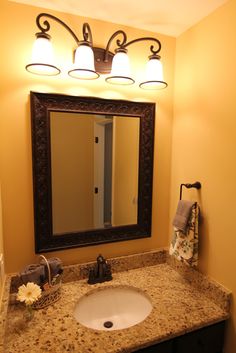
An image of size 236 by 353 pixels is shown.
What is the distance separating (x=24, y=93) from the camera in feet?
4.23

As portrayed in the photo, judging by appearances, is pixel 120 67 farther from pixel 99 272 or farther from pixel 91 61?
pixel 99 272

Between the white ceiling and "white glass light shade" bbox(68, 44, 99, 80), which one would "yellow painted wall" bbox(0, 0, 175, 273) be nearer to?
the white ceiling

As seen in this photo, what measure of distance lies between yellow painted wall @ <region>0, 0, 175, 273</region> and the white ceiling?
0.04 meters

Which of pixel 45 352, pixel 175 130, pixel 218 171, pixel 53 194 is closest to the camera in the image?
pixel 45 352

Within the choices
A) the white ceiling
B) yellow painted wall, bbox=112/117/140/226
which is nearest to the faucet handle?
yellow painted wall, bbox=112/117/140/226

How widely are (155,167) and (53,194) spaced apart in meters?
0.68

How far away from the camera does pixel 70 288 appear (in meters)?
1.40

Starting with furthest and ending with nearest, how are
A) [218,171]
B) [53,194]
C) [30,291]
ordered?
[53,194] → [218,171] → [30,291]

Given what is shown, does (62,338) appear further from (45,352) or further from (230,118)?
(230,118)

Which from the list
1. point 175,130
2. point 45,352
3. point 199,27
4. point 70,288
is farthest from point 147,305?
point 199,27

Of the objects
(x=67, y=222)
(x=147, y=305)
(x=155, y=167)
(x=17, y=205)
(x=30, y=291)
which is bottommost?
(x=147, y=305)

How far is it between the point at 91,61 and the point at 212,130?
72 cm

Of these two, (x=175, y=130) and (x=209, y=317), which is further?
(x=175, y=130)

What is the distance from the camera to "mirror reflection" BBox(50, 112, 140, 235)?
139 cm
